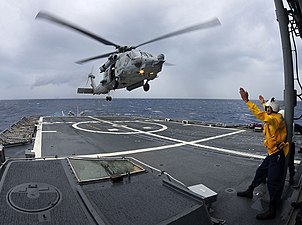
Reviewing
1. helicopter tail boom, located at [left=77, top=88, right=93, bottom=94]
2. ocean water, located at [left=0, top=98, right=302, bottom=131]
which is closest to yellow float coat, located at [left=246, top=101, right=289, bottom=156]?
helicopter tail boom, located at [left=77, top=88, right=93, bottom=94]

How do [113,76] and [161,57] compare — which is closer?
[161,57]

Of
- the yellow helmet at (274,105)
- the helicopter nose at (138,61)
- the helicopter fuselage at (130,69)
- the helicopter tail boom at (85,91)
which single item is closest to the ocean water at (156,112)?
the helicopter tail boom at (85,91)

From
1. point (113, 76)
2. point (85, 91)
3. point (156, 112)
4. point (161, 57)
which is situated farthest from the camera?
point (156, 112)

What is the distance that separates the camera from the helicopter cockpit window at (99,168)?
3137mm

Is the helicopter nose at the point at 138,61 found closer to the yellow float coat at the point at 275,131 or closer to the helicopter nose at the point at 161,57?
the helicopter nose at the point at 161,57

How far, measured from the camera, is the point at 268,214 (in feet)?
13.0

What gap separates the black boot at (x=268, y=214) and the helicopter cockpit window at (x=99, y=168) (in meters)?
2.42

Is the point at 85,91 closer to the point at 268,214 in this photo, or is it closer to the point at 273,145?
the point at 273,145

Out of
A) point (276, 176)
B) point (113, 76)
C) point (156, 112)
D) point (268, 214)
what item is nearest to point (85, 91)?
point (113, 76)

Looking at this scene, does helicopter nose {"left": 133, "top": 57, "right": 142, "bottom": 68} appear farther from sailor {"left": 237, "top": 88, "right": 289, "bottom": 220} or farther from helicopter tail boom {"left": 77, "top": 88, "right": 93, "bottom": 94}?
helicopter tail boom {"left": 77, "top": 88, "right": 93, "bottom": 94}

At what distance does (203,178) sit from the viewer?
638 cm

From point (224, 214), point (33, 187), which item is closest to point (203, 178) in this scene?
point (224, 214)

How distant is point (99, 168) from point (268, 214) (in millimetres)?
3237

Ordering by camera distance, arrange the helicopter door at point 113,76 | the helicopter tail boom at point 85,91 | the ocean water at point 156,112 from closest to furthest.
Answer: the helicopter door at point 113,76 < the helicopter tail boom at point 85,91 < the ocean water at point 156,112
